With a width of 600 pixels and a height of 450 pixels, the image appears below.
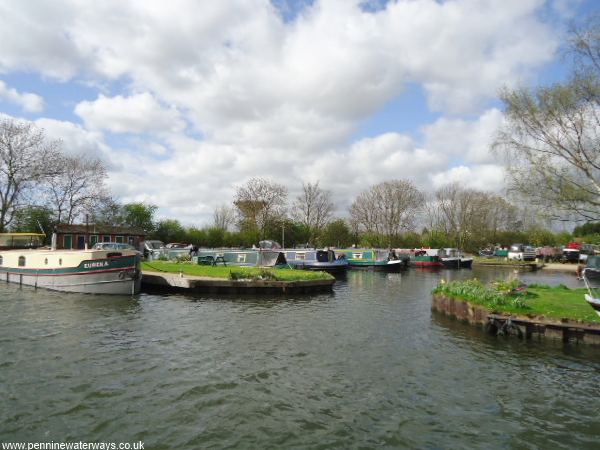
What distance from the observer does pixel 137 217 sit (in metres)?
63.6

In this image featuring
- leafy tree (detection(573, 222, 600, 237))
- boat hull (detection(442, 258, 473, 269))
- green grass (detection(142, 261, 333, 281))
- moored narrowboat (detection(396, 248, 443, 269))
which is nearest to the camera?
green grass (detection(142, 261, 333, 281))

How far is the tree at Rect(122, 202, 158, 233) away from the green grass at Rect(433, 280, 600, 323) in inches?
2097

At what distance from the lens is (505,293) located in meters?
17.4

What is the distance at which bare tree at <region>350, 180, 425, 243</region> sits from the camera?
230 feet

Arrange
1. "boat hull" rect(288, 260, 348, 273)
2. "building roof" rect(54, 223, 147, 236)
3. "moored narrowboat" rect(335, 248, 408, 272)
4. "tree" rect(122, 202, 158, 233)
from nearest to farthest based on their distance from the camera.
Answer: "boat hull" rect(288, 260, 348, 273) < "moored narrowboat" rect(335, 248, 408, 272) < "building roof" rect(54, 223, 147, 236) < "tree" rect(122, 202, 158, 233)

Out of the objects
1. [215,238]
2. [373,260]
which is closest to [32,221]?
[215,238]

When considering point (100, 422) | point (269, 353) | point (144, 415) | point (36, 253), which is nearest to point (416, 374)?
point (269, 353)

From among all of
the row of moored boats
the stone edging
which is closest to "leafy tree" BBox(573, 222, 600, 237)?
the row of moored boats

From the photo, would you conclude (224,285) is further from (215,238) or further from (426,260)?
(215,238)

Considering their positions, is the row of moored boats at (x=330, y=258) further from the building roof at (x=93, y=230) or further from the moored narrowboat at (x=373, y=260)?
the building roof at (x=93, y=230)

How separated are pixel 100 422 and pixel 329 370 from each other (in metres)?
5.34

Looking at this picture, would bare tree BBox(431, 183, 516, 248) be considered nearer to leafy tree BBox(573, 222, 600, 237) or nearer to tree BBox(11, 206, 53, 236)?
leafy tree BBox(573, 222, 600, 237)

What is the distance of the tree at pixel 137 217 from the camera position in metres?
63.4

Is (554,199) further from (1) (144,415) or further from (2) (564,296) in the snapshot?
(1) (144,415)
